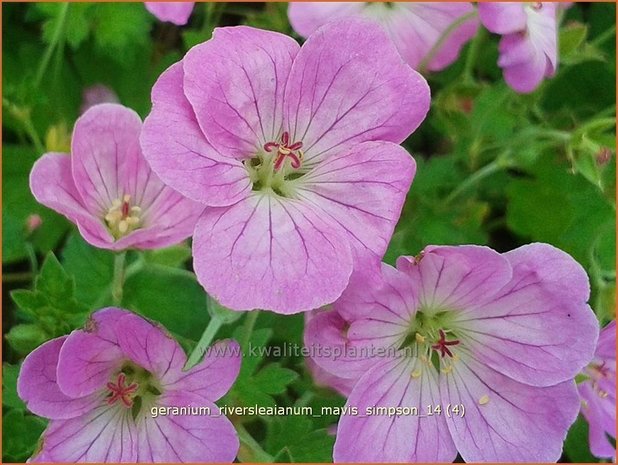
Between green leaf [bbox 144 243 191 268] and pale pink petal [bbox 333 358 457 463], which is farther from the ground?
green leaf [bbox 144 243 191 268]

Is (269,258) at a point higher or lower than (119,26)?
lower

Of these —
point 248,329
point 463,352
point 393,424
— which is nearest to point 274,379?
point 248,329

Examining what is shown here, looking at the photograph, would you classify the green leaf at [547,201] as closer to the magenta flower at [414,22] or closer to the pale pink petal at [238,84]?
the magenta flower at [414,22]

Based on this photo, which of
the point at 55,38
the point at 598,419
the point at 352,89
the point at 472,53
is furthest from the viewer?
the point at 472,53

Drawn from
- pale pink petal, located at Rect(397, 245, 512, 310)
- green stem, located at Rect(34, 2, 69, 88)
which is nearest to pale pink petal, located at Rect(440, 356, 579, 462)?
pale pink petal, located at Rect(397, 245, 512, 310)

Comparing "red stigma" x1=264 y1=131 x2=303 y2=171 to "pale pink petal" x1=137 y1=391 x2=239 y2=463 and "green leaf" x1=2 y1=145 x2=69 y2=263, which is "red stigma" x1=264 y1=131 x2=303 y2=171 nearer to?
"pale pink petal" x1=137 y1=391 x2=239 y2=463

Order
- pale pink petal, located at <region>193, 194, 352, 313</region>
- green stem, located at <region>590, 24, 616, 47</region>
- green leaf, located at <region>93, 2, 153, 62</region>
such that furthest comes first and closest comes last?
green stem, located at <region>590, 24, 616, 47</region>, green leaf, located at <region>93, 2, 153, 62</region>, pale pink petal, located at <region>193, 194, 352, 313</region>

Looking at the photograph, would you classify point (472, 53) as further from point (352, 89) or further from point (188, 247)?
point (188, 247)
